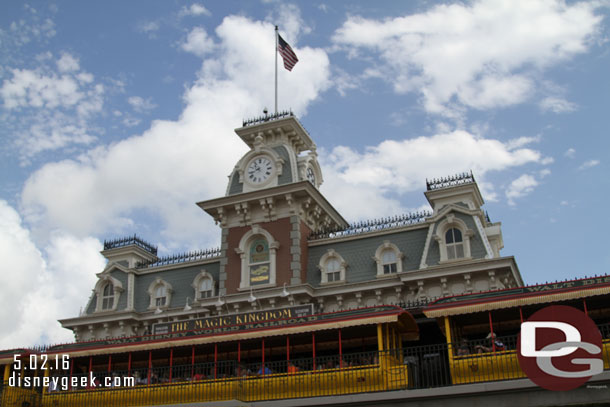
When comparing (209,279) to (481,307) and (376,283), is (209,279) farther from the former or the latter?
(481,307)

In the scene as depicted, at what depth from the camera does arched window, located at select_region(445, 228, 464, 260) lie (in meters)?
32.4

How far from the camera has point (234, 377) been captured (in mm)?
24344

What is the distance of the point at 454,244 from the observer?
107 feet

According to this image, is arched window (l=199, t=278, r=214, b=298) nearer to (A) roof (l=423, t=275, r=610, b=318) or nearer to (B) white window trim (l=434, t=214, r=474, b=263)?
(B) white window trim (l=434, t=214, r=474, b=263)

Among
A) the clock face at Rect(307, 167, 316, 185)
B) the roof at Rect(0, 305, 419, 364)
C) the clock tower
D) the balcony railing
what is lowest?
the balcony railing

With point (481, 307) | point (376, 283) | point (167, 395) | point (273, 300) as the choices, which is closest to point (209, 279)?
point (273, 300)

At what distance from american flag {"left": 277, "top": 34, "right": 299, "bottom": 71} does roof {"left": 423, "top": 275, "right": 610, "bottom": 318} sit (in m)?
22.6

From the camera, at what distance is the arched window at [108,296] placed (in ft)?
→ 131

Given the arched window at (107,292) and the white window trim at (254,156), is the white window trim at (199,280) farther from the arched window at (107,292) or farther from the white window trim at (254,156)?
the white window trim at (254,156)

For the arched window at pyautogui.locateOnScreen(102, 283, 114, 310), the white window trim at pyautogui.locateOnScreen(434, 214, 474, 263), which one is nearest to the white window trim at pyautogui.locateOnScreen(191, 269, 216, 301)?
the arched window at pyautogui.locateOnScreen(102, 283, 114, 310)

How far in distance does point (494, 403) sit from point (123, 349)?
14.8 meters

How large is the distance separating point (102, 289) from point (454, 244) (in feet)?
70.1

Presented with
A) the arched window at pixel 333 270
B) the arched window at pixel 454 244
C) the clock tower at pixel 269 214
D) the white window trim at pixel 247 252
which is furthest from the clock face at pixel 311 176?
the arched window at pixel 454 244

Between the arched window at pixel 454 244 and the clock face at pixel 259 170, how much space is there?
10665 mm
